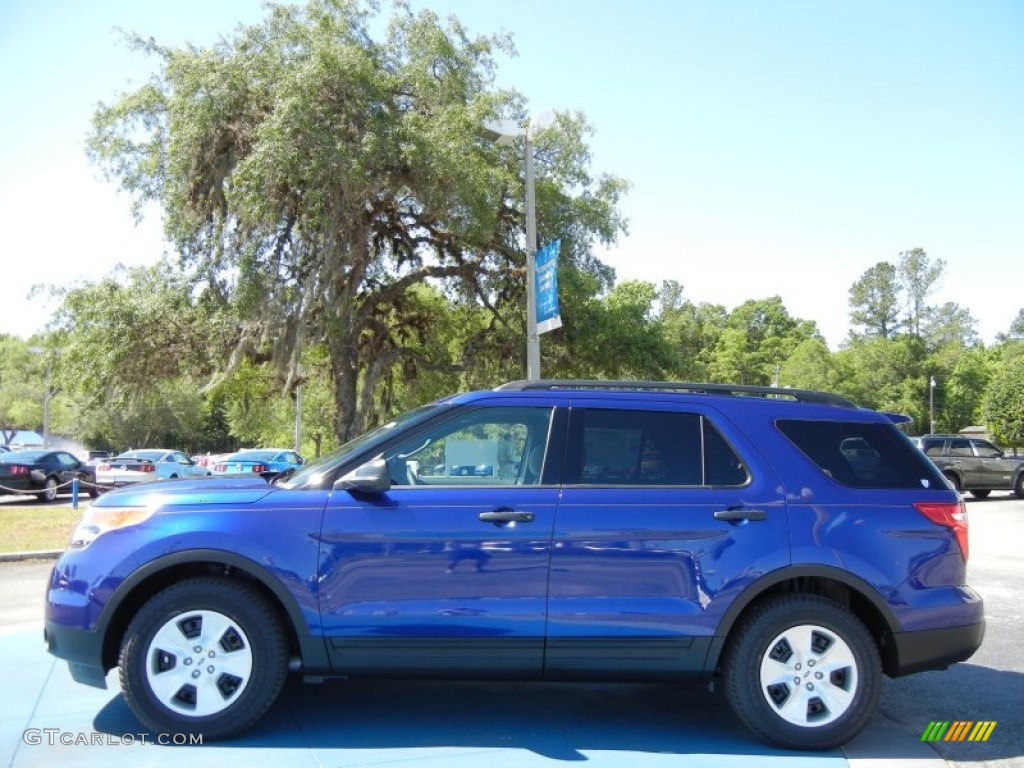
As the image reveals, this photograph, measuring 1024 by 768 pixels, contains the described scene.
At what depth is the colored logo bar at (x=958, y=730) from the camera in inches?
192

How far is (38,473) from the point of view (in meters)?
21.6

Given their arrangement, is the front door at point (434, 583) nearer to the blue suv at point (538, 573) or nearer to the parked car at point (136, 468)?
the blue suv at point (538, 573)

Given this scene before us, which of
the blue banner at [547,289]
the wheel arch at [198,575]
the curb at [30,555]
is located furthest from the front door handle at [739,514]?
the curb at [30,555]

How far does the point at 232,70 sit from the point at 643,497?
16153 mm

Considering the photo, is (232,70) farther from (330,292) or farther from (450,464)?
(450,464)

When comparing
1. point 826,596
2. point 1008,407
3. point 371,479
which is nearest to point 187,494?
point 371,479

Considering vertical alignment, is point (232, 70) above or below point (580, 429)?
above

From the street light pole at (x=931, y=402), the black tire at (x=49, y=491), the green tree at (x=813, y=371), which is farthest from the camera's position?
the green tree at (x=813, y=371)

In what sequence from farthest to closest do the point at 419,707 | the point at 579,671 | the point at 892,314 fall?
1. the point at 892,314
2. the point at 419,707
3. the point at 579,671

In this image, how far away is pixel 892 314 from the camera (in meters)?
90.9

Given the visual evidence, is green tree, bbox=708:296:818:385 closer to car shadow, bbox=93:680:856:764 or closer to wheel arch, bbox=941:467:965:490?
wheel arch, bbox=941:467:965:490

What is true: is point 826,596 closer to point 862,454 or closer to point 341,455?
point 862,454

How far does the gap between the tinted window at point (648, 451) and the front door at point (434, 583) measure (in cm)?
40

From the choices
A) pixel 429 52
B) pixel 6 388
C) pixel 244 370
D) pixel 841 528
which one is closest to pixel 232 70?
pixel 429 52
